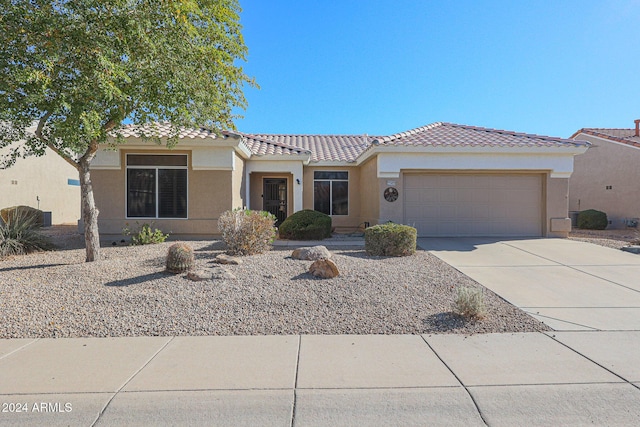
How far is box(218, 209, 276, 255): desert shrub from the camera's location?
9.05 meters

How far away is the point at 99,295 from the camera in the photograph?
6.16 metres

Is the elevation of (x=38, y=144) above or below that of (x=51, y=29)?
below

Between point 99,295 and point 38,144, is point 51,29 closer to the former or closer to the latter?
point 38,144

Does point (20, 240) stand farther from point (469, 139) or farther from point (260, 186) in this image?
point (469, 139)

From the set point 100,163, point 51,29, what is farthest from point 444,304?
point 100,163

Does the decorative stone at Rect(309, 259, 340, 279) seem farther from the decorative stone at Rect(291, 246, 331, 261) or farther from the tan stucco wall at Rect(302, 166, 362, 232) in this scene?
the tan stucco wall at Rect(302, 166, 362, 232)

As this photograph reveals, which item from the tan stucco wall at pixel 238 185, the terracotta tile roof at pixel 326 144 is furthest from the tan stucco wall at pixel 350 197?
the tan stucco wall at pixel 238 185

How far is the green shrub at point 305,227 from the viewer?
1252 cm

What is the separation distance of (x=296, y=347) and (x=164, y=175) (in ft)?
32.8

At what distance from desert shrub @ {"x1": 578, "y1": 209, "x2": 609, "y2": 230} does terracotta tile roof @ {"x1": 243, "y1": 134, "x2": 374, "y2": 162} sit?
10.6 metres

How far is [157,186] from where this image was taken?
12.8m

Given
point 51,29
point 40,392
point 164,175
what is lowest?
point 40,392

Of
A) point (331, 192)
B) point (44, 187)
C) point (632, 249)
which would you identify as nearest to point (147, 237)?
point (331, 192)

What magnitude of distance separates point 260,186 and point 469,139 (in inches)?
334
